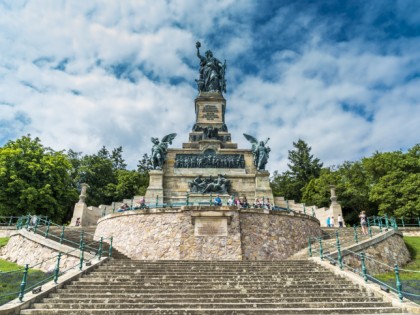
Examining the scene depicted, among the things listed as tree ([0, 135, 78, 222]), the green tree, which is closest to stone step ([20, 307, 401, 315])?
tree ([0, 135, 78, 222])

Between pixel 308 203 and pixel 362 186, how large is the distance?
23.7ft

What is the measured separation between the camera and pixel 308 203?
4344cm

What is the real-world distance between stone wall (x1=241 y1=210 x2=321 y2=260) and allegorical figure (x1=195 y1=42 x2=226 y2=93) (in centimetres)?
2189

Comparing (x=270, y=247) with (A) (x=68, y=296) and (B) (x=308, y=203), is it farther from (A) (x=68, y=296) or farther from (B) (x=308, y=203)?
(B) (x=308, y=203)

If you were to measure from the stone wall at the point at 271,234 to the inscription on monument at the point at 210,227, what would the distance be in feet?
3.31

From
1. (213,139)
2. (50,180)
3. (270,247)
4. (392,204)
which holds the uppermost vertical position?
(213,139)

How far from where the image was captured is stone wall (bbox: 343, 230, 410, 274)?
14.2 metres

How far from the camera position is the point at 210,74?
1459 inches

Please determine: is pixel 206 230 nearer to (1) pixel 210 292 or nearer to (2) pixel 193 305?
(1) pixel 210 292

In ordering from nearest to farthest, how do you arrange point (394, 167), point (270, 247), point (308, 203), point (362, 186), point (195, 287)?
point (195, 287) < point (270, 247) < point (394, 167) < point (362, 186) < point (308, 203)

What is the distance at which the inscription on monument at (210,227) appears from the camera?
1603 cm

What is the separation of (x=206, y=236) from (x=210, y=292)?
6.31m

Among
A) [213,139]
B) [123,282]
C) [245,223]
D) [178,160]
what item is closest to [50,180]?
[178,160]

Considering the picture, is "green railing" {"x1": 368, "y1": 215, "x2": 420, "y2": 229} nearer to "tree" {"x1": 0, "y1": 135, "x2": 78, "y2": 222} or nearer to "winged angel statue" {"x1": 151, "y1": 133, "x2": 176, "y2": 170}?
"winged angel statue" {"x1": 151, "y1": 133, "x2": 176, "y2": 170}
